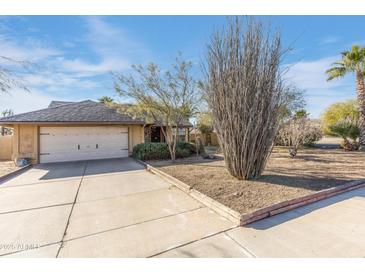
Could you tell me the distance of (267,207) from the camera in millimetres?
3564

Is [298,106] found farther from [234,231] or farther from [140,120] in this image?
[234,231]

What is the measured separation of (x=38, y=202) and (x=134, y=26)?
553cm

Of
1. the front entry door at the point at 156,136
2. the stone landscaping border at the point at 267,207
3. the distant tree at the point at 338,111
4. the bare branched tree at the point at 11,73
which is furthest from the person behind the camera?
the distant tree at the point at 338,111

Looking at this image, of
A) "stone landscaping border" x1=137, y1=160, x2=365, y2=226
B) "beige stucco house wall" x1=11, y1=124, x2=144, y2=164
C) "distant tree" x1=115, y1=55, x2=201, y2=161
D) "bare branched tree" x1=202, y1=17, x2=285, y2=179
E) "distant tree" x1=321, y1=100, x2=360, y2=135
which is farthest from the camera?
"distant tree" x1=321, y1=100, x2=360, y2=135

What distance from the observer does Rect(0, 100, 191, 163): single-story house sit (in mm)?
10336

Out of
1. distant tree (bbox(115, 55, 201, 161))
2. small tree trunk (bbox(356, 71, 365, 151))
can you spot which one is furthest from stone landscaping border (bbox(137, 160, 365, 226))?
small tree trunk (bbox(356, 71, 365, 151))

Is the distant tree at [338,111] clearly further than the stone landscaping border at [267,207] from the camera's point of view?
Yes

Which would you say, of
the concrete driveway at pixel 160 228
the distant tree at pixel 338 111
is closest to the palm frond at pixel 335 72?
the distant tree at pixel 338 111

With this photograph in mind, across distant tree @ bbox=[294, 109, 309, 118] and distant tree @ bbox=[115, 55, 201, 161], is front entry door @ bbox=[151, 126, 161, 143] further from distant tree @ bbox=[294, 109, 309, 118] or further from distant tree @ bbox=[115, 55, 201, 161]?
distant tree @ bbox=[294, 109, 309, 118]

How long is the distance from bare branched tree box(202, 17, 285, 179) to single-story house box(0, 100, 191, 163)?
25.9 feet

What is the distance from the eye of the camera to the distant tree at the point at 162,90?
9344 mm

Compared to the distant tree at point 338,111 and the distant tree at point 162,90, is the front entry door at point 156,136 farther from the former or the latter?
the distant tree at point 338,111

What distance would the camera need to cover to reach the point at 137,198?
4645mm

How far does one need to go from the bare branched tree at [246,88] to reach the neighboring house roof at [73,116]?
7.88 meters
